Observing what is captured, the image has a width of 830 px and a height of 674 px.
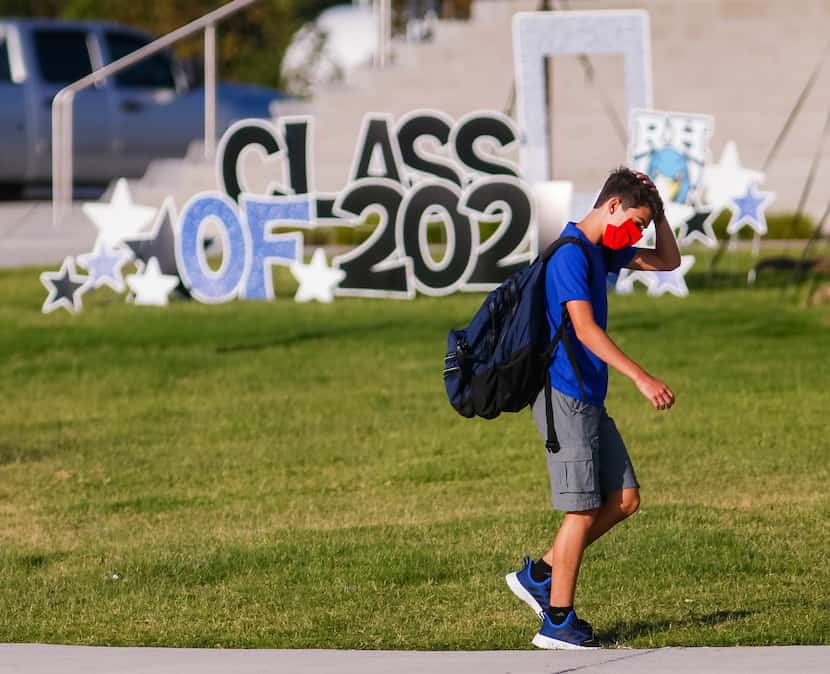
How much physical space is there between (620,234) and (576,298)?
259mm

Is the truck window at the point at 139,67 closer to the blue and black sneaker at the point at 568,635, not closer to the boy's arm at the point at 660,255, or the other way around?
the boy's arm at the point at 660,255

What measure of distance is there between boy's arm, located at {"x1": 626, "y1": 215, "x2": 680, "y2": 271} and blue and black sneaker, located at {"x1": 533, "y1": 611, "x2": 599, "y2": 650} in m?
1.25

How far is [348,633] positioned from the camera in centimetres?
629

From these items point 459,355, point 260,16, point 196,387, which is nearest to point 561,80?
point 196,387

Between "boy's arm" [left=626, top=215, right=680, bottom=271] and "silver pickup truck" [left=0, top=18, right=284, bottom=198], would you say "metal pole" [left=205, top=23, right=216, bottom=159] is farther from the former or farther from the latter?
"boy's arm" [left=626, top=215, right=680, bottom=271]

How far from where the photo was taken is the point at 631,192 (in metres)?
5.76

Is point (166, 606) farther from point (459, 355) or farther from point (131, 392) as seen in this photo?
point (131, 392)

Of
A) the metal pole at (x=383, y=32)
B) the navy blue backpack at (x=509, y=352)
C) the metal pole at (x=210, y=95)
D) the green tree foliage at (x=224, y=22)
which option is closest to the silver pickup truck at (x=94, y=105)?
the metal pole at (x=383, y=32)

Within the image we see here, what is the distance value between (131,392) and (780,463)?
15.4 ft

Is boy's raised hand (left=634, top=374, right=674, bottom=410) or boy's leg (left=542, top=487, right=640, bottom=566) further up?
boy's raised hand (left=634, top=374, right=674, bottom=410)

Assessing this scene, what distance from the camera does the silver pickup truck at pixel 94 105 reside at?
2222 cm

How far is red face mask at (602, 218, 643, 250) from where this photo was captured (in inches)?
227

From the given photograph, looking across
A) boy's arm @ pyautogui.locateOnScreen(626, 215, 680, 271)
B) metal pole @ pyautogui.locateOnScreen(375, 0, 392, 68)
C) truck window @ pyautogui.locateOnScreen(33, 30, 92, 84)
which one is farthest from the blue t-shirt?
truck window @ pyautogui.locateOnScreen(33, 30, 92, 84)

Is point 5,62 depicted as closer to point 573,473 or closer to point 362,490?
point 362,490
